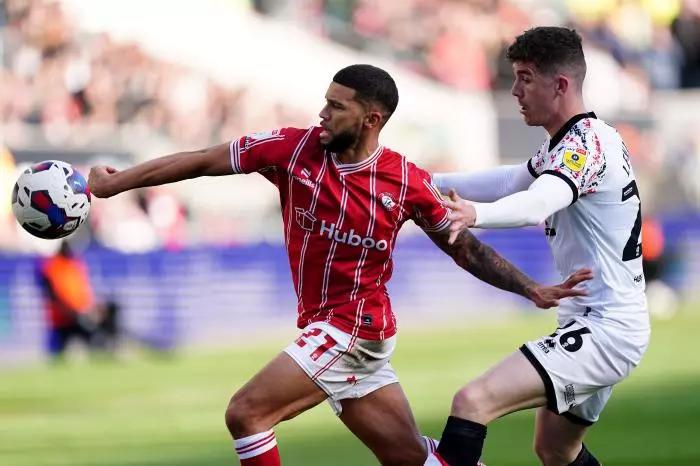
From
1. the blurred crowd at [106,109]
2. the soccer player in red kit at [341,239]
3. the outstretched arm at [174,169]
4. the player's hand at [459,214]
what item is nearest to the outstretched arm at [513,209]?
the player's hand at [459,214]

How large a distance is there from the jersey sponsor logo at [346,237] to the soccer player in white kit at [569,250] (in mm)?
719

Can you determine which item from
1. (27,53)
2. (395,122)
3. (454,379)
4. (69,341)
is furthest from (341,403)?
(395,122)

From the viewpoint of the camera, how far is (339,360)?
6.40m

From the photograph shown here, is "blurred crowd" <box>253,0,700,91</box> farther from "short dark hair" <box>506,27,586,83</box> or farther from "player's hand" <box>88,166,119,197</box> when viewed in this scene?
"short dark hair" <box>506,27,586,83</box>

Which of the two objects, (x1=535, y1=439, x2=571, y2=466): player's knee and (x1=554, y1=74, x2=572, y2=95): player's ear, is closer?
(x1=554, y1=74, x2=572, y2=95): player's ear

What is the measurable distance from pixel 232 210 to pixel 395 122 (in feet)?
12.4

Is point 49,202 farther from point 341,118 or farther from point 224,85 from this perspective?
point 224,85

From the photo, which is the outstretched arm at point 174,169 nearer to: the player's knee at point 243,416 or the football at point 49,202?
the football at point 49,202

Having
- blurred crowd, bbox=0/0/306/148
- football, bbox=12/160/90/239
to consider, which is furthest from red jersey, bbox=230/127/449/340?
blurred crowd, bbox=0/0/306/148

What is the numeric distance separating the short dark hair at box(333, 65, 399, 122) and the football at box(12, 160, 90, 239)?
1507mm

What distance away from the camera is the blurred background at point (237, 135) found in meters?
15.6

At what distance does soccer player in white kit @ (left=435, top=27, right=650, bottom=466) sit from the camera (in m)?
5.98

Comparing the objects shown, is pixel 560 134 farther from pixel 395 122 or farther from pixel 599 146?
pixel 395 122

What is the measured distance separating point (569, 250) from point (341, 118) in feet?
4.31
